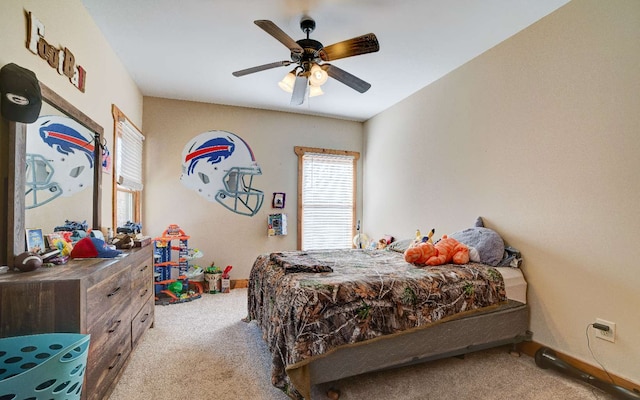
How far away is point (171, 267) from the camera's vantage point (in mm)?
3742

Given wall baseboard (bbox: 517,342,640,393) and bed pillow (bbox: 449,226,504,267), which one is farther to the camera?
bed pillow (bbox: 449,226,504,267)

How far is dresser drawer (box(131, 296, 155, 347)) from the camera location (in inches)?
83.9

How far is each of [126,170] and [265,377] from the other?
2661mm

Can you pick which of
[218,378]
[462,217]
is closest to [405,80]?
[462,217]

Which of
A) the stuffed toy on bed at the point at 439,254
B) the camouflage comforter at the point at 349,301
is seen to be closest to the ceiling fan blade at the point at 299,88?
the camouflage comforter at the point at 349,301

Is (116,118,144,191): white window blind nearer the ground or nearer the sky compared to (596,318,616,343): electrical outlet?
nearer the sky

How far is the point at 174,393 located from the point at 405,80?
3531 millimetres

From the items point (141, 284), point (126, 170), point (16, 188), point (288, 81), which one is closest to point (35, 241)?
point (16, 188)

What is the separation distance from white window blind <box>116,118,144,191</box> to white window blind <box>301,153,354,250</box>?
7.24 feet

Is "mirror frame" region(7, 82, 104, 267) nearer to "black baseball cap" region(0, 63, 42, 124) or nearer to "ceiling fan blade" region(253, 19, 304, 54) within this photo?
"black baseball cap" region(0, 63, 42, 124)

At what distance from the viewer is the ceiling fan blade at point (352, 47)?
1.88 m

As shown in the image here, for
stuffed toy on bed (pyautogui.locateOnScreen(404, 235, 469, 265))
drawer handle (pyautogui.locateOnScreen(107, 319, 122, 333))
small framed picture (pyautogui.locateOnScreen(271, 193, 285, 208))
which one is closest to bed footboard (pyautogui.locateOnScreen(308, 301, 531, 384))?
stuffed toy on bed (pyautogui.locateOnScreen(404, 235, 469, 265))

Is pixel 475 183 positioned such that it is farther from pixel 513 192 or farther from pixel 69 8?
pixel 69 8

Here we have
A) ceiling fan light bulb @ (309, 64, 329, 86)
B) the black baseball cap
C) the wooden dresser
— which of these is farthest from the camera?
ceiling fan light bulb @ (309, 64, 329, 86)
